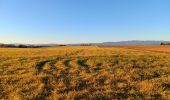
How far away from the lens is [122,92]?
9805mm

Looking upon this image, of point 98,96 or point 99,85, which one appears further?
point 99,85

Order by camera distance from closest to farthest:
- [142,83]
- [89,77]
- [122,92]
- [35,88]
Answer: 1. [122,92]
2. [35,88]
3. [142,83]
4. [89,77]

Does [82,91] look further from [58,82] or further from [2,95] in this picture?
[2,95]

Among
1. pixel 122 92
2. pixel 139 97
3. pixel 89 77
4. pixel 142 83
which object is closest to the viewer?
pixel 139 97

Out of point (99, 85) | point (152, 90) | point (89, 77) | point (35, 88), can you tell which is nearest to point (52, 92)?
point (35, 88)

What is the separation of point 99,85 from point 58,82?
2.49m

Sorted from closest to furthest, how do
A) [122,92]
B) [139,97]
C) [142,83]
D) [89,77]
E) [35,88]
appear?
[139,97] → [122,92] → [35,88] → [142,83] → [89,77]

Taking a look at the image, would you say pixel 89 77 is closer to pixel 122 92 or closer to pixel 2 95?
pixel 122 92

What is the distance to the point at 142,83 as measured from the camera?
37.8 ft

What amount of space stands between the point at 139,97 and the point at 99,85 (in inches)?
108

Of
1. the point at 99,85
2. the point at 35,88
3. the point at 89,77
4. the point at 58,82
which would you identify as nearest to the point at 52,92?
the point at 35,88

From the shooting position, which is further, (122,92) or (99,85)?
(99,85)

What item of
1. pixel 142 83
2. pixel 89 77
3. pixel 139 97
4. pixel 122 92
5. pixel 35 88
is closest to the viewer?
pixel 139 97

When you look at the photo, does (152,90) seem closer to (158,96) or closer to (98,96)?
(158,96)
